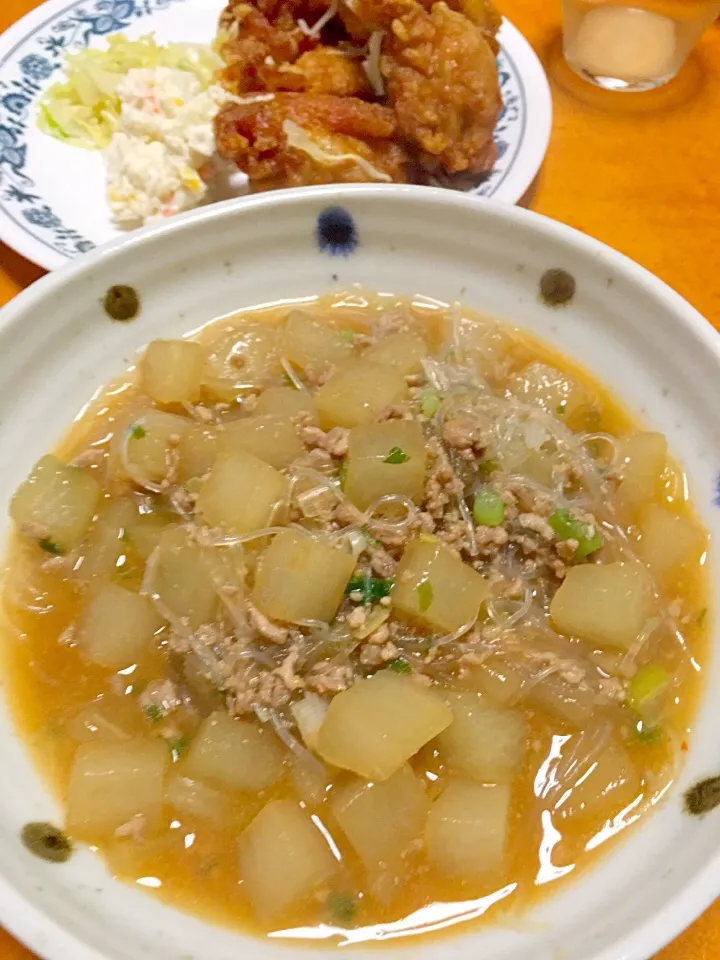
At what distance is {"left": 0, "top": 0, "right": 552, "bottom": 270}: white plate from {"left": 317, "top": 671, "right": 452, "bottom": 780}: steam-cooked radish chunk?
5.64ft

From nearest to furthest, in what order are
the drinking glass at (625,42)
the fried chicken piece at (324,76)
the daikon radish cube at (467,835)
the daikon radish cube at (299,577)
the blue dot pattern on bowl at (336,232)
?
the daikon radish cube at (467,835)
the daikon radish cube at (299,577)
the blue dot pattern on bowl at (336,232)
the fried chicken piece at (324,76)
the drinking glass at (625,42)

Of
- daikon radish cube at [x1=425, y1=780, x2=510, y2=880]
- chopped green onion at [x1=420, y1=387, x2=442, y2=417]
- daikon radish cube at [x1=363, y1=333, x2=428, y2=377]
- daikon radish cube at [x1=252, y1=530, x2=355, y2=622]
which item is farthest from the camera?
daikon radish cube at [x1=363, y1=333, x2=428, y2=377]

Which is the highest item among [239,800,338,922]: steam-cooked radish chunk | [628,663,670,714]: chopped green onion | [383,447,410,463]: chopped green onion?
[383,447,410,463]: chopped green onion

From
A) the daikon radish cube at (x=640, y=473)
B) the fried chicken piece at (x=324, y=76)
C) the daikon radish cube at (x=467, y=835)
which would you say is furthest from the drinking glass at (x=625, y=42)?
the daikon radish cube at (x=467, y=835)

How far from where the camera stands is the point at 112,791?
1454 mm

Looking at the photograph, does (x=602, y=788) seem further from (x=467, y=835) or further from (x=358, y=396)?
(x=358, y=396)

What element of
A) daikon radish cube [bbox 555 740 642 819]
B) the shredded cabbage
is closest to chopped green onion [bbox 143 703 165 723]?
daikon radish cube [bbox 555 740 642 819]

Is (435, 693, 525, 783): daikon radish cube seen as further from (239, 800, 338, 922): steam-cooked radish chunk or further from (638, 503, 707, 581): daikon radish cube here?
(638, 503, 707, 581): daikon radish cube

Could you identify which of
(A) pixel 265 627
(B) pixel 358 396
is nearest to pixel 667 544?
(B) pixel 358 396

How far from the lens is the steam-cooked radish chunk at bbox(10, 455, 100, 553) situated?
5.78ft

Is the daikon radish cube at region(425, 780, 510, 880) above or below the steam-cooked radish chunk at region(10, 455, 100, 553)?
below

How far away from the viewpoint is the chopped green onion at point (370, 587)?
161 cm

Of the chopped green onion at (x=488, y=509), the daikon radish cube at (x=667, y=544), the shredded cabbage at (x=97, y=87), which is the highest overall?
the shredded cabbage at (x=97, y=87)

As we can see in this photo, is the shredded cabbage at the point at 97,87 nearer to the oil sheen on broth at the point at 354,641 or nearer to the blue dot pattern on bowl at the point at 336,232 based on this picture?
the blue dot pattern on bowl at the point at 336,232
